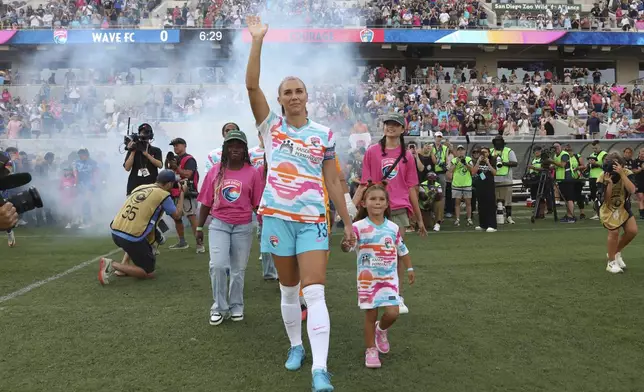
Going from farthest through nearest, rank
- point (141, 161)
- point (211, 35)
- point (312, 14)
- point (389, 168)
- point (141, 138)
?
point (211, 35) → point (312, 14) → point (141, 161) → point (141, 138) → point (389, 168)

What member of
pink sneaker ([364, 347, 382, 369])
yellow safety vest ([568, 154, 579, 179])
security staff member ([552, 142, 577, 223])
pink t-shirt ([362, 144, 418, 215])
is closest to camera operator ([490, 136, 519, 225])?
security staff member ([552, 142, 577, 223])

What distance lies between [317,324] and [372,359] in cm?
66

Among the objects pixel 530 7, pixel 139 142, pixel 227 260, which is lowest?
pixel 227 260

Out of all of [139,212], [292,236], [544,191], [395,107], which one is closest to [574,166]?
[544,191]

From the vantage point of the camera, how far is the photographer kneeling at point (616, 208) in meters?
6.94

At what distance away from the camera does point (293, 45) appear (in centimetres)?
2477

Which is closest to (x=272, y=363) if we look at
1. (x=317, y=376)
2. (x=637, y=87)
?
(x=317, y=376)

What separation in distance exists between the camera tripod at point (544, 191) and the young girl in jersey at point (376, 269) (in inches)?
357

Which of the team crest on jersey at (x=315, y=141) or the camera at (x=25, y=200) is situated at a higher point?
the team crest on jersey at (x=315, y=141)

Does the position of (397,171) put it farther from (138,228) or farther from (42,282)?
(42,282)

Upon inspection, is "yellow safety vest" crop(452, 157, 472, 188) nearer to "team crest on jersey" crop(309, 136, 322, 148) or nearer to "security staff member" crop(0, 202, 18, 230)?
"team crest on jersey" crop(309, 136, 322, 148)

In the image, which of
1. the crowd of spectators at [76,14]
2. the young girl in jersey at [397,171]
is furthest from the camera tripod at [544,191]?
the crowd of spectators at [76,14]

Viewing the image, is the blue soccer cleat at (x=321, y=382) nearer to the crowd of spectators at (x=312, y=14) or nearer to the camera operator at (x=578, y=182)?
the camera operator at (x=578, y=182)

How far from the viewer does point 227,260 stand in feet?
17.2
